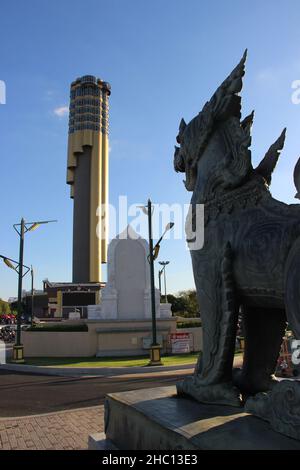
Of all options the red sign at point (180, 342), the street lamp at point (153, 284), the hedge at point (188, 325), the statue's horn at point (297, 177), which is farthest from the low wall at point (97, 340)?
the statue's horn at point (297, 177)

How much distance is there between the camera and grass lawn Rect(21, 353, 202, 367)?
16.6 m

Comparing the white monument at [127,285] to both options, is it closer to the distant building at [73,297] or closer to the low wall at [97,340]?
the low wall at [97,340]

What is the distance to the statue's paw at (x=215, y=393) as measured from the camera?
3.58m

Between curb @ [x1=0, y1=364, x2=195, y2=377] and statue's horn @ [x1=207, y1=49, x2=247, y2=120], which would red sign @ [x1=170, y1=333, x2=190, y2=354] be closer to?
curb @ [x1=0, y1=364, x2=195, y2=377]

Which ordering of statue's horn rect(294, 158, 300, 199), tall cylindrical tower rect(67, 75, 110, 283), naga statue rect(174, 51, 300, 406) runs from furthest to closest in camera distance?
tall cylindrical tower rect(67, 75, 110, 283)
naga statue rect(174, 51, 300, 406)
statue's horn rect(294, 158, 300, 199)

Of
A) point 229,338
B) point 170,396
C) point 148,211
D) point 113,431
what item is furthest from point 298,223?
point 148,211

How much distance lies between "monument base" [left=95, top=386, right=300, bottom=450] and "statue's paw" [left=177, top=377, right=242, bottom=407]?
0.19 feet

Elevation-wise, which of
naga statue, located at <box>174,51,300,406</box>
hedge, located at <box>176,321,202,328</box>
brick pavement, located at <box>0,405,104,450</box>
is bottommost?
brick pavement, located at <box>0,405,104,450</box>

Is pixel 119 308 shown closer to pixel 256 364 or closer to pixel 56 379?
pixel 56 379

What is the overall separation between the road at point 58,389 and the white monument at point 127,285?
6.12m

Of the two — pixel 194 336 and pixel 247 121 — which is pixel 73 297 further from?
pixel 247 121

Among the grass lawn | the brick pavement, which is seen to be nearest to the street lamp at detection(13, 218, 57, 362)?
the grass lawn

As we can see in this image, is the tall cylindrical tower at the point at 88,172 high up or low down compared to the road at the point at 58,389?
up

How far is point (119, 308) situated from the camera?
20.8 meters
